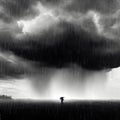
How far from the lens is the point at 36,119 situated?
9762 centimetres

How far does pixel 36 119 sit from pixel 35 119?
558 millimetres

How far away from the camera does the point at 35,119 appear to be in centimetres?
9788
